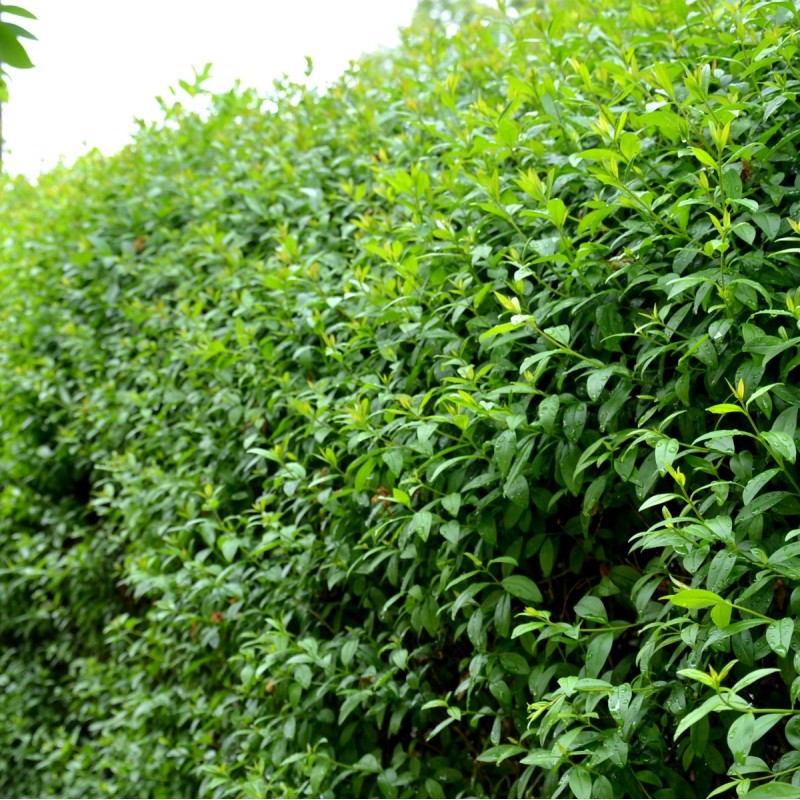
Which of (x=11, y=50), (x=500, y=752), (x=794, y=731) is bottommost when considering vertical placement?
(x=500, y=752)

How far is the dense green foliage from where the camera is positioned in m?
1.97

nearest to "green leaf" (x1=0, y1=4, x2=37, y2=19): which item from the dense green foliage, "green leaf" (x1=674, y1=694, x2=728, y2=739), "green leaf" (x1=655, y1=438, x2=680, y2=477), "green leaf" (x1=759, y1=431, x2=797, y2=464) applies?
the dense green foliage

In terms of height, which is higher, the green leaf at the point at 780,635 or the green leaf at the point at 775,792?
the green leaf at the point at 780,635

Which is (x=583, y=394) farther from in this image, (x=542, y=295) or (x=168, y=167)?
(x=168, y=167)

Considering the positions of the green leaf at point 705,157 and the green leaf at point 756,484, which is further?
the green leaf at point 705,157

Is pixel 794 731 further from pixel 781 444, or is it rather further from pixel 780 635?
pixel 781 444

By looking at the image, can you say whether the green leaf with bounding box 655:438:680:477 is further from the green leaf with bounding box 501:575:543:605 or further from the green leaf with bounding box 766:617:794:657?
the green leaf with bounding box 501:575:543:605

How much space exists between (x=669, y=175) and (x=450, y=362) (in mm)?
724

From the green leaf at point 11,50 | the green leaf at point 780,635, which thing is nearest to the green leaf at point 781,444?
the green leaf at point 780,635

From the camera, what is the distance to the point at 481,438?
246 centimetres

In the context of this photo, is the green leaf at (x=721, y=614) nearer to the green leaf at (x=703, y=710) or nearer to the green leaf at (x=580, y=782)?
the green leaf at (x=703, y=710)

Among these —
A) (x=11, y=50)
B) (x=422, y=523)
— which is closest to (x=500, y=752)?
(x=422, y=523)

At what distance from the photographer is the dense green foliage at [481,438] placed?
1969mm

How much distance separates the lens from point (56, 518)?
5113 mm
